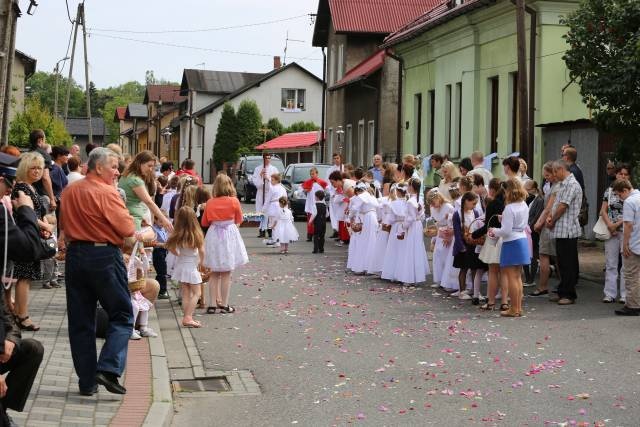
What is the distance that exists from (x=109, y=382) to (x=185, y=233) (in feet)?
13.0

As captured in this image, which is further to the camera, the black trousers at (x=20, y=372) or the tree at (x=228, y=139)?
the tree at (x=228, y=139)

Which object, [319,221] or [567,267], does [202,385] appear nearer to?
[567,267]

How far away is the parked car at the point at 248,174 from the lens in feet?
148

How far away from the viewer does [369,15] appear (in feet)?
163

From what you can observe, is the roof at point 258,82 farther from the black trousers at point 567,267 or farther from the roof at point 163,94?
the black trousers at point 567,267

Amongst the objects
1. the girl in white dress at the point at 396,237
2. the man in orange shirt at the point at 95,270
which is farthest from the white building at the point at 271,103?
the man in orange shirt at the point at 95,270

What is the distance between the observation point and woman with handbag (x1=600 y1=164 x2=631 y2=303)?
46.6ft

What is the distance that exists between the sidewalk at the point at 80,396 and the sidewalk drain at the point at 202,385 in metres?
0.20

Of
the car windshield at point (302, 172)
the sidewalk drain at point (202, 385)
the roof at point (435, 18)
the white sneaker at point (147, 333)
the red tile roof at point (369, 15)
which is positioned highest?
the red tile roof at point (369, 15)

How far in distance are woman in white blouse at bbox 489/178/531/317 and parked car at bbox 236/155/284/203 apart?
102ft

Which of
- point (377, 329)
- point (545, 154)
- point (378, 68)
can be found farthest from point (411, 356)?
point (378, 68)

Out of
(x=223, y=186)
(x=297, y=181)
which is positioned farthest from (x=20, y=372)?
(x=297, y=181)

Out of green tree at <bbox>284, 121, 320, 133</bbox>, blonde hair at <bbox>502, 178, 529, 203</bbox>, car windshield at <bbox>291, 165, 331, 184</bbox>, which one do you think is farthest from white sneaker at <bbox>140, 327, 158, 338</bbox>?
green tree at <bbox>284, 121, 320, 133</bbox>

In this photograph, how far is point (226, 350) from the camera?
35.8 ft
